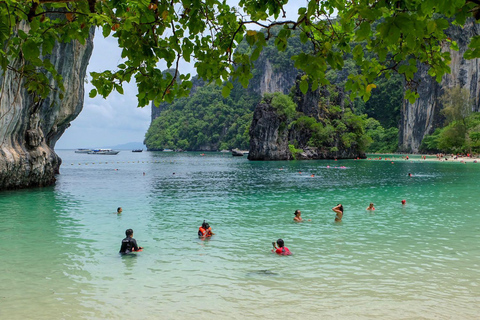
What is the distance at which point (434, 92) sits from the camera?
11081cm

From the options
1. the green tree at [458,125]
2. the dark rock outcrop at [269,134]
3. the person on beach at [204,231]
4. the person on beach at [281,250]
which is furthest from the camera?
the dark rock outcrop at [269,134]

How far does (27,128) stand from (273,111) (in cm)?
6416

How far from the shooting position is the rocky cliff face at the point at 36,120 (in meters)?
26.5

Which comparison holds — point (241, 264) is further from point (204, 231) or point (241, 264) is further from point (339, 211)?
point (339, 211)

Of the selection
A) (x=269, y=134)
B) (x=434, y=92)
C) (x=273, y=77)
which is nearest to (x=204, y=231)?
(x=269, y=134)

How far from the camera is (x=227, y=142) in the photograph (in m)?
178

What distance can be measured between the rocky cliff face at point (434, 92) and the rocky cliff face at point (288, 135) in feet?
85.2

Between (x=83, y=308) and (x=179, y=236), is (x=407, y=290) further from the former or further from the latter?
(x=179, y=236)

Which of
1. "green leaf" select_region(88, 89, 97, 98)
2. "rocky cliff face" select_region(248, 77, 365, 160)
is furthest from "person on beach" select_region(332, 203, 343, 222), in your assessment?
"rocky cliff face" select_region(248, 77, 365, 160)

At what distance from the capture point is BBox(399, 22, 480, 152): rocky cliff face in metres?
99.9

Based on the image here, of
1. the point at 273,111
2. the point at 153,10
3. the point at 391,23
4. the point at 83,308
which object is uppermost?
the point at 273,111

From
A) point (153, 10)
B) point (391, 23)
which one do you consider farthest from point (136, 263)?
point (391, 23)

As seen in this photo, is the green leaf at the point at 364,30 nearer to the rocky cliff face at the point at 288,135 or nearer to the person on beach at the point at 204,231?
the person on beach at the point at 204,231

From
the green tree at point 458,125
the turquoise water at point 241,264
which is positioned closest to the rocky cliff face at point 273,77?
the green tree at point 458,125
